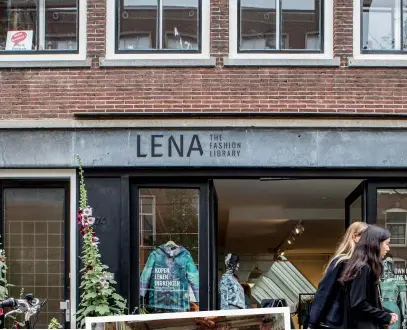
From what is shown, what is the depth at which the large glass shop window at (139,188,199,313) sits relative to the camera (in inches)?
462

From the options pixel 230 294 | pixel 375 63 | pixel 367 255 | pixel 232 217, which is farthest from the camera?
pixel 232 217

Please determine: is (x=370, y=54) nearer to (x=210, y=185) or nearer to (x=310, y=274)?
(x=210, y=185)

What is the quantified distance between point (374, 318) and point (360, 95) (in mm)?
5030

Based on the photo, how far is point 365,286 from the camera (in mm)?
7023

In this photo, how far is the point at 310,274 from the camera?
83.9 ft

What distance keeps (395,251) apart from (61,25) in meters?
5.05

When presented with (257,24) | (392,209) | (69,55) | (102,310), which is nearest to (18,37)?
(69,55)

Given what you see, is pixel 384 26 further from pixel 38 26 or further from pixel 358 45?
pixel 38 26

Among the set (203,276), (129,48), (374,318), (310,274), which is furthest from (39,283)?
(310,274)

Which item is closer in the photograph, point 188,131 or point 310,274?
point 188,131

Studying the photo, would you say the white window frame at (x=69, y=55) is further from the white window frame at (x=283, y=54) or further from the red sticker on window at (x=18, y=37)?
the white window frame at (x=283, y=54)

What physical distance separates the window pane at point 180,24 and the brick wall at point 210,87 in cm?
28

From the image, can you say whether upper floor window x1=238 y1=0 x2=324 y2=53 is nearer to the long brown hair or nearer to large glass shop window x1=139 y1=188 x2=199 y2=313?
large glass shop window x1=139 y1=188 x2=199 y2=313

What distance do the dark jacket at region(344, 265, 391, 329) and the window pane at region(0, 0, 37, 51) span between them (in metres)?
6.28
